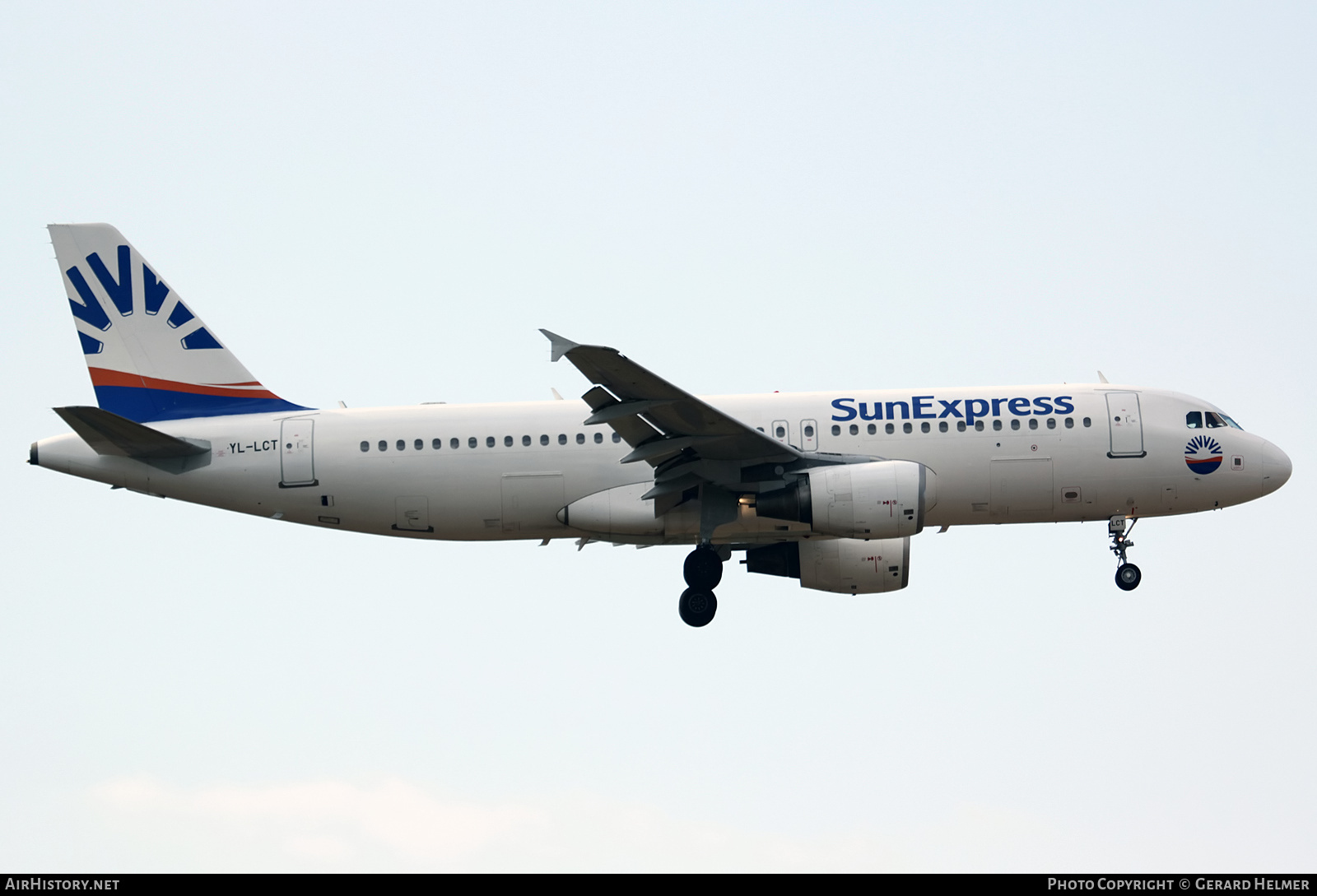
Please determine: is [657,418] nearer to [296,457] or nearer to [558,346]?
[558,346]

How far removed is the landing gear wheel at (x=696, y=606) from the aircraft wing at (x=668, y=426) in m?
3.00

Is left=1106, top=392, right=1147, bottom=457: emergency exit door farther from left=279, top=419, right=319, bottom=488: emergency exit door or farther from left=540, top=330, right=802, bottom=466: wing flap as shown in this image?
left=279, top=419, right=319, bottom=488: emergency exit door

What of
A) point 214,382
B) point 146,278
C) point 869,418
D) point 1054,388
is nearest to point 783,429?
point 869,418

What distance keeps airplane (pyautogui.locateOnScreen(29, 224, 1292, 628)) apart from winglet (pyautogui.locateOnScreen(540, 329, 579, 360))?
3912mm

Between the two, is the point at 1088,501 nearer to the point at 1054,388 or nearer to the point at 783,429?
the point at 1054,388

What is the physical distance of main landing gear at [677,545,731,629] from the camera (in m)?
30.4

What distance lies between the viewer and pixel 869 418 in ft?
96.6

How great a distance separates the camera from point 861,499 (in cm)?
2761

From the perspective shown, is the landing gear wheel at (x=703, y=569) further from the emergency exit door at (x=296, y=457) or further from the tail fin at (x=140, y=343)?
the tail fin at (x=140, y=343)

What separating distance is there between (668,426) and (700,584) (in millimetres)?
4542

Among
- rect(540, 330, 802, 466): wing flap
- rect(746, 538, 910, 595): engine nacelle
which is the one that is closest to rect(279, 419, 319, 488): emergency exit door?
rect(540, 330, 802, 466): wing flap

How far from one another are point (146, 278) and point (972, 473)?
18837 millimetres

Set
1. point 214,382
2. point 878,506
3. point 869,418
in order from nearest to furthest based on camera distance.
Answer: point 878,506
point 869,418
point 214,382

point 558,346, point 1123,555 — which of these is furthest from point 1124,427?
Answer: point 558,346
